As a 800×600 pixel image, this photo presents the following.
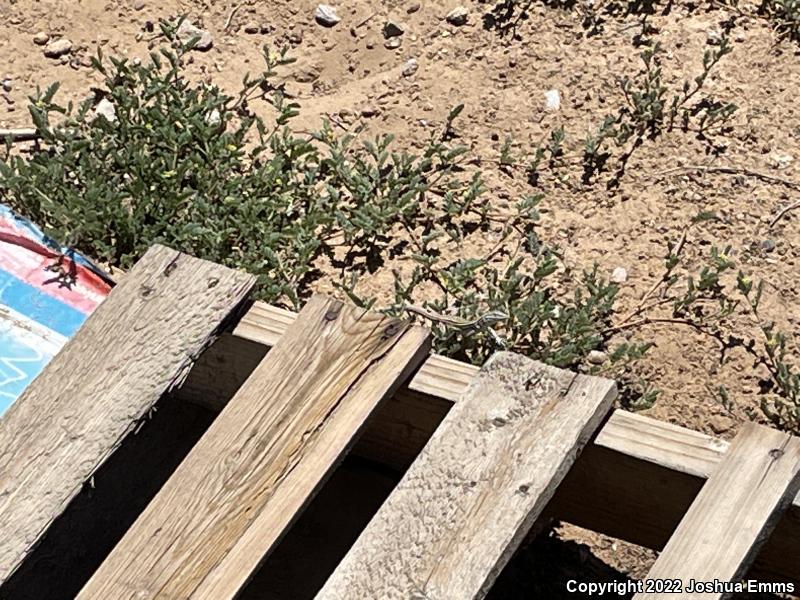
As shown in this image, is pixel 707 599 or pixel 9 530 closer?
pixel 707 599

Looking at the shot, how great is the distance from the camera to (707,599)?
1.98 metres

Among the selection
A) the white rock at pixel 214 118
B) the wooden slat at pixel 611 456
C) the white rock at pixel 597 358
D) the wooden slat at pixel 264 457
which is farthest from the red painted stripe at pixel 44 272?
the white rock at pixel 597 358

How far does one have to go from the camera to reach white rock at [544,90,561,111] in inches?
153

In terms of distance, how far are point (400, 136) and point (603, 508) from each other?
5.41 ft

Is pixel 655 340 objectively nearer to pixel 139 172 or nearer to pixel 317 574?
pixel 317 574

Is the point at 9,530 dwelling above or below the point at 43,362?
below

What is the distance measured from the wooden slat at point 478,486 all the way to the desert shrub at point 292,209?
867 millimetres

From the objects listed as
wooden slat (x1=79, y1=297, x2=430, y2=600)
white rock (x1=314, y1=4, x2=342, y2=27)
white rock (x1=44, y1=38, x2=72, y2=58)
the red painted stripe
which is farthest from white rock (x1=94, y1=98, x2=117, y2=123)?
wooden slat (x1=79, y1=297, x2=430, y2=600)

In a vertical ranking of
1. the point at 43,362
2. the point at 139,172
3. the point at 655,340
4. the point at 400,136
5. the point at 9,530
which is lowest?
the point at 9,530

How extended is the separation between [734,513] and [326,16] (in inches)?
103

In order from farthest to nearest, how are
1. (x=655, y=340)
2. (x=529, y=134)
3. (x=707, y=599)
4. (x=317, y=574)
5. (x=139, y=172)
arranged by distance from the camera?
(x=529, y=134) < (x=139, y=172) < (x=655, y=340) < (x=317, y=574) < (x=707, y=599)

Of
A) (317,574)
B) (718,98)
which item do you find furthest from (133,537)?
(718,98)

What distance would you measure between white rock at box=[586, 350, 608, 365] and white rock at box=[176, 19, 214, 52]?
5.73ft

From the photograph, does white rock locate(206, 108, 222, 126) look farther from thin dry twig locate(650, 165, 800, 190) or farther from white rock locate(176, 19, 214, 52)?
thin dry twig locate(650, 165, 800, 190)
